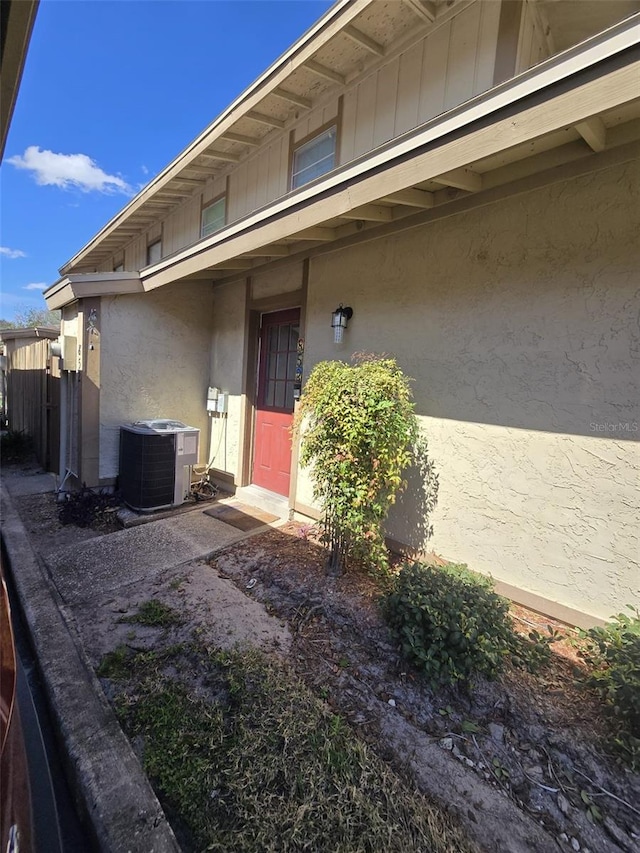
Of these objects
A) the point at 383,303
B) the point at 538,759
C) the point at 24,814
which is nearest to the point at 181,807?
the point at 24,814

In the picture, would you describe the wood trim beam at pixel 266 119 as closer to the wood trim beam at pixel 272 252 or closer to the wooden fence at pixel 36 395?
the wood trim beam at pixel 272 252

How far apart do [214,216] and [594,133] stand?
6.04m

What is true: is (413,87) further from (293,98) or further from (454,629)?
(454,629)

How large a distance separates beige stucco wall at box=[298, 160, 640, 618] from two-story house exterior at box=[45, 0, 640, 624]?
0.05 feet

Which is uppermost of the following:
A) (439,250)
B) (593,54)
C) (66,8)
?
(66,8)

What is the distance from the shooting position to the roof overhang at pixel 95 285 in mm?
4879

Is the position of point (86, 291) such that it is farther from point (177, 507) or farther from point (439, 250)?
point (439, 250)

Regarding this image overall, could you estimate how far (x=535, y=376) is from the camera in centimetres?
289

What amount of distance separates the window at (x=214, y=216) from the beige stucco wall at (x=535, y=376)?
3.95 m

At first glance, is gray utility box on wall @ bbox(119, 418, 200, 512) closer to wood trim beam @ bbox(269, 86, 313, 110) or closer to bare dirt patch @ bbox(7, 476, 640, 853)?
bare dirt patch @ bbox(7, 476, 640, 853)

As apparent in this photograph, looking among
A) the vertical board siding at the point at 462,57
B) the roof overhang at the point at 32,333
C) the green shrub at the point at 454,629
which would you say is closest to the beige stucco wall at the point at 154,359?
the roof overhang at the point at 32,333

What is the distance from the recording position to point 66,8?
3.40 m

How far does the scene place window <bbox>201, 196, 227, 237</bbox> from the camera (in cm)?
639

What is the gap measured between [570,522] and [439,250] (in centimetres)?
254
